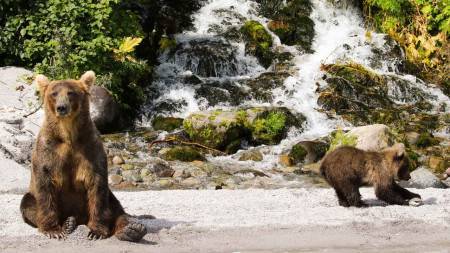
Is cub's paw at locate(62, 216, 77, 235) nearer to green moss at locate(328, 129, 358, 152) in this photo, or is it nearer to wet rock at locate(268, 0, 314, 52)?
green moss at locate(328, 129, 358, 152)

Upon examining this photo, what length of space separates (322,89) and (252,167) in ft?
18.2

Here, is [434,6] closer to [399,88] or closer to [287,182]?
[399,88]

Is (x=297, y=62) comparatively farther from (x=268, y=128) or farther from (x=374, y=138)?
(x=374, y=138)

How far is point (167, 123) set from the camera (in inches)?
670

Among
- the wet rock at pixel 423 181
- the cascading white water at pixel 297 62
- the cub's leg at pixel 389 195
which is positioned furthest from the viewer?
the cascading white water at pixel 297 62

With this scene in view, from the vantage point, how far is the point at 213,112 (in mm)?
16656

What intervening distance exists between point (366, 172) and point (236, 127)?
824 cm

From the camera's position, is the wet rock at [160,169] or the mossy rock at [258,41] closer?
the wet rock at [160,169]

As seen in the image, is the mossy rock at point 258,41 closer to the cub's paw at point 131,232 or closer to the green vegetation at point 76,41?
the green vegetation at point 76,41

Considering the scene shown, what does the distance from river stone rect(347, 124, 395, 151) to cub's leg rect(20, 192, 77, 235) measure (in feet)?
28.7

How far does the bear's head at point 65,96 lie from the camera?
5.68 metres

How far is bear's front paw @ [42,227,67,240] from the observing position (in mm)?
6109

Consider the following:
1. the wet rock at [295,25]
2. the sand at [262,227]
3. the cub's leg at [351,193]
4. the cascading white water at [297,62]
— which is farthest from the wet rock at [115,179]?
the wet rock at [295,25]

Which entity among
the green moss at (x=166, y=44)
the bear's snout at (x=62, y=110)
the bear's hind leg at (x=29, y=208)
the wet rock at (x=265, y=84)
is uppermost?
the green moss at (x=166, y=44)
